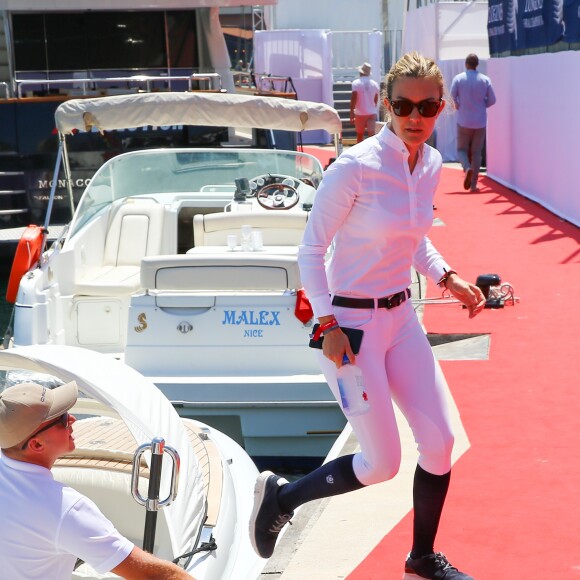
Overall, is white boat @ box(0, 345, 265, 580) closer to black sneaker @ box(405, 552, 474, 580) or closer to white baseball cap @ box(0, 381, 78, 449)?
black sneaker @ box(405, 552, 474, 580)

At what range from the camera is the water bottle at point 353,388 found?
4.10 m

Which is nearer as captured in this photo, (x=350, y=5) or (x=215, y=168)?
(x=215, y=168)

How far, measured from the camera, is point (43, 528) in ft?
10.7

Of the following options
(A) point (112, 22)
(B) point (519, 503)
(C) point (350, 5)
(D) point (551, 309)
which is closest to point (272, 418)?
(B) point (519, 503)

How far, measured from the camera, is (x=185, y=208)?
10.4 metres

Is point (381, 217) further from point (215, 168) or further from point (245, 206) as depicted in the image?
point (215, 168)

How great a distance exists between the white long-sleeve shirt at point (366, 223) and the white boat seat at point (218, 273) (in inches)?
139

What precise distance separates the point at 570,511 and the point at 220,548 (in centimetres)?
174

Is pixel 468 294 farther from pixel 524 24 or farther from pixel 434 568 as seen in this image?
pixel 524 24

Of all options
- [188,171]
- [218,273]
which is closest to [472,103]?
[188,171]

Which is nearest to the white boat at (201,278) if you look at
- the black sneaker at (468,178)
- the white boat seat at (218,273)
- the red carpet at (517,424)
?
the white boat seat at (218,273)

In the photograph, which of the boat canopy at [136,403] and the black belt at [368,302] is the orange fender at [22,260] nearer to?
the boat canopy at [136,403]

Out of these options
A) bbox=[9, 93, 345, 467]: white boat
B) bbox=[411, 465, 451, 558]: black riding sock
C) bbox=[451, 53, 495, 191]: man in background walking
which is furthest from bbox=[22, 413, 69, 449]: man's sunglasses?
bbox=[451, 53, 495, 191]: man in background walking

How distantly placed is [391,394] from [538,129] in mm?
13539
